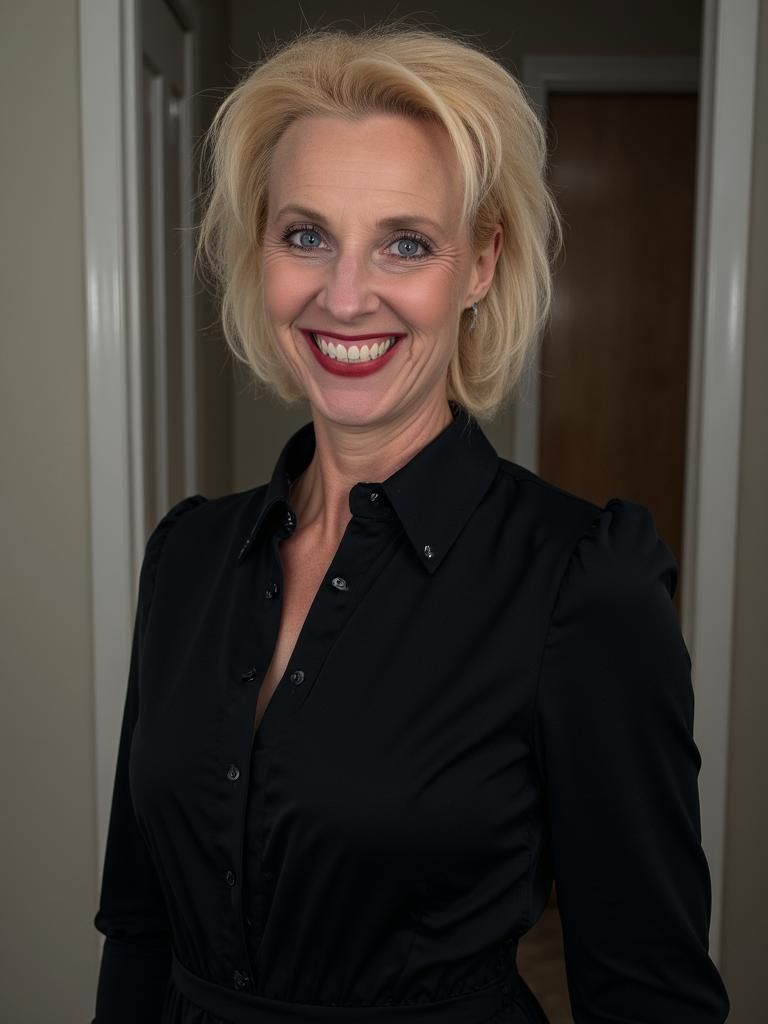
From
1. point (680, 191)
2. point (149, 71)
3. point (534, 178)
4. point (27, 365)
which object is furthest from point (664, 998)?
point (680, 191)

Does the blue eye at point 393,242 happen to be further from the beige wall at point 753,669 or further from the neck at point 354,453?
the beige wall at point 753,669

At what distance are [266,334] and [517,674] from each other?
0.57 meters

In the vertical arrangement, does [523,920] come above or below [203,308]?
below

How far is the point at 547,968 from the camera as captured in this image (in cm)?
280

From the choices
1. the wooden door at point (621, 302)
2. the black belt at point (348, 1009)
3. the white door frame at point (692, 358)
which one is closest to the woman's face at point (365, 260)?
the black belt at point (348, 1009)

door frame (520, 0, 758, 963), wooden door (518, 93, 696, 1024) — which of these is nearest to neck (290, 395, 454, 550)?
door frame (520, 0, 758, 963)

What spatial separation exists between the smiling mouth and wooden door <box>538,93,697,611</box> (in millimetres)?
2690

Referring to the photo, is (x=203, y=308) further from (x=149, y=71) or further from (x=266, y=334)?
(x=266, y=334)

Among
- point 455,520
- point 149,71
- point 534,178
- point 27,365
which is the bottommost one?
point 455,520

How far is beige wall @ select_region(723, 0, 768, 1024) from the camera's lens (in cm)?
183

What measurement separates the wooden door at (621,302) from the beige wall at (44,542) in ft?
6.67

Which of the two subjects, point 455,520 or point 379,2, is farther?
point 379,2

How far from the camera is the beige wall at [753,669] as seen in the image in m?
1.83

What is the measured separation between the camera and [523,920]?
0.95 meters
